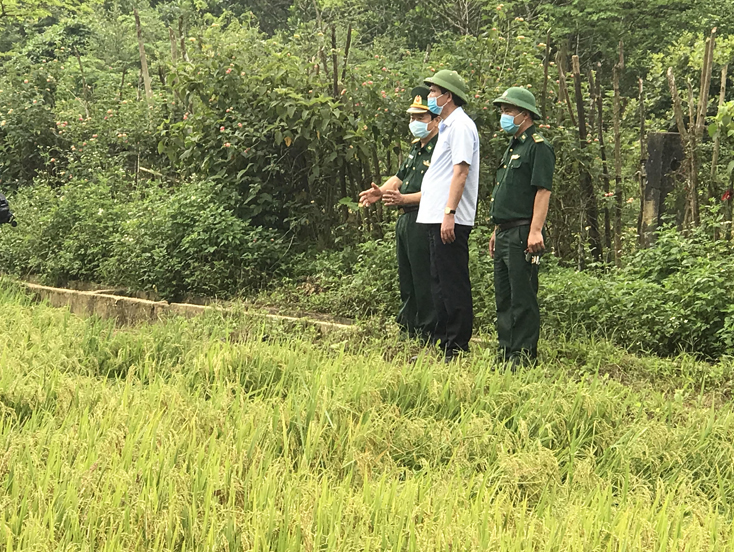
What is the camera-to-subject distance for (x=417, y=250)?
17.6 ft

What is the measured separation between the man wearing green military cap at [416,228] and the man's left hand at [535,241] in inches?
37.2

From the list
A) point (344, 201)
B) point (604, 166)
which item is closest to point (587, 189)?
point (604, 166)

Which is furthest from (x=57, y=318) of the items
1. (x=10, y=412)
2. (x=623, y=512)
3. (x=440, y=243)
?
(x=623, y=512)

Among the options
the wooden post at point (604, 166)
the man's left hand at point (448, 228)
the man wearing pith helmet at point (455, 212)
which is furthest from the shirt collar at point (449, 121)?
the wooden post at point (604, 166)

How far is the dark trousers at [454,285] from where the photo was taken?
5.02 m

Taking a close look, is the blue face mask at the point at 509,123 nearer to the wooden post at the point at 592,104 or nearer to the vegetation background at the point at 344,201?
the vegetation background at the point at 344,201

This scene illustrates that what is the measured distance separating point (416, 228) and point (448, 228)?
55cm

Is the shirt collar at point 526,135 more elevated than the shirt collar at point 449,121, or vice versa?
the shirt collar at point 449,121

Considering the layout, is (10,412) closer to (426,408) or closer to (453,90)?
(426,408)

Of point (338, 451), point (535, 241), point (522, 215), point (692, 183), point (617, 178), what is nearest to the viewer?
point (338, 451)

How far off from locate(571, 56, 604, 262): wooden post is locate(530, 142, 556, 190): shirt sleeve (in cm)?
231

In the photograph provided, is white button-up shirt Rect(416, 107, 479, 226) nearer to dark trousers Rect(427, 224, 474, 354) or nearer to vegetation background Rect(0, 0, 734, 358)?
dark trousers Rect(427, 224, 474, 354)

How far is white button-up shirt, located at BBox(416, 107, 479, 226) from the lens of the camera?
490 centimetres

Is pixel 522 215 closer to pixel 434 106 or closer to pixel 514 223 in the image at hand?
pixel 514 223
